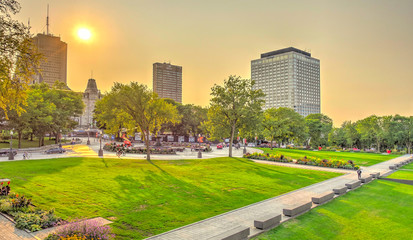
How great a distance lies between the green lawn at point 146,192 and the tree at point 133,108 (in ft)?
36.0

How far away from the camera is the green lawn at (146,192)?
44.7 feet

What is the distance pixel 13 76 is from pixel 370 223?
18.6 m

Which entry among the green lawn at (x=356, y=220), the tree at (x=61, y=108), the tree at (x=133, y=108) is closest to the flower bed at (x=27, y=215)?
the green lawn at (x=356, y=220)

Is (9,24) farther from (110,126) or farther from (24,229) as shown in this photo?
(110,126)

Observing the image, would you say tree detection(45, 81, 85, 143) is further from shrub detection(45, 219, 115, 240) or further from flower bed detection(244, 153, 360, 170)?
shrub detection(45, 219, 115, 240)

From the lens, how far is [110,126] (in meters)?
38.5

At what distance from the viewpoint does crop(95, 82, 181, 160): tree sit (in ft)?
114

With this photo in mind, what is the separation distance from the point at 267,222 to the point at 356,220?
5.32 meters

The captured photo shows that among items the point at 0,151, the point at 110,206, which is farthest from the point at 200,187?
the point at 0,151

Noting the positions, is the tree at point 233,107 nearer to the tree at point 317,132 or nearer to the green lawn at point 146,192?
the green lawn at point 146,192

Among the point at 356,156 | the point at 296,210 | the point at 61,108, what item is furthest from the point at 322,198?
the point at 61,108

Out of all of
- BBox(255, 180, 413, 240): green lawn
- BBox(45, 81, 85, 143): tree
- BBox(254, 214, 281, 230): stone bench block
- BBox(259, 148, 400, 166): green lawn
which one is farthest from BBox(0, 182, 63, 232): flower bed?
BBox(45, 81, 85, 143): tree

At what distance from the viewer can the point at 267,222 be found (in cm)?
1241

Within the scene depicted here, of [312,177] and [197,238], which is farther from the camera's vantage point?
[312,177]
